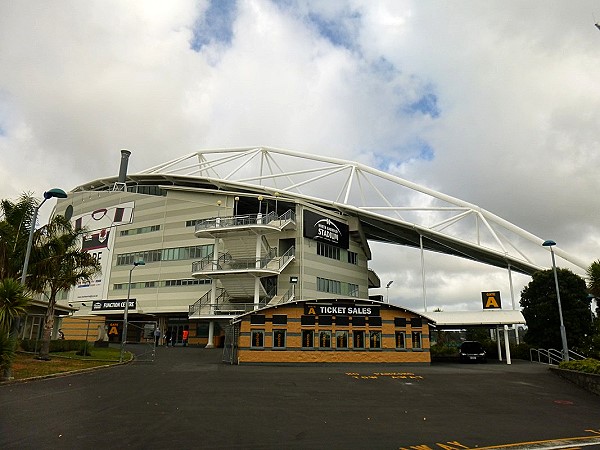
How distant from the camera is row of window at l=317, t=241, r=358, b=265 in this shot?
4791 centimetres

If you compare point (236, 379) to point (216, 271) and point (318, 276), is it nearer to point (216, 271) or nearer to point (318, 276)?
point (216, 271)

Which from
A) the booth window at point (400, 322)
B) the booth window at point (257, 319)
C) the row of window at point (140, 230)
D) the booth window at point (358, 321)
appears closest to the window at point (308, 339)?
the booth window at point (257, 319)

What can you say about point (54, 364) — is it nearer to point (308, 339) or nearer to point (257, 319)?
point (257, 319)

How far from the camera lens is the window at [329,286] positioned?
4686 cm

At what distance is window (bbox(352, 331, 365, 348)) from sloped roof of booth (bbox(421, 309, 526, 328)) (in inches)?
200

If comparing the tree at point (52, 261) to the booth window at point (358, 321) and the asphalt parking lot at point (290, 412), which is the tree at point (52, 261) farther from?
the booth window at point (358, 321)

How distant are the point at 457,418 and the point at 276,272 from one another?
30.2 metres

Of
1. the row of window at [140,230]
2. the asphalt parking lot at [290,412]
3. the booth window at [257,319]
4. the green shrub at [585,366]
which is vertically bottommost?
the asphalt parking lot at [290,412]

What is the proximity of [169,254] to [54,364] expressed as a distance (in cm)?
2874

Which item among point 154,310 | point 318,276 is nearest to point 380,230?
point 318,276

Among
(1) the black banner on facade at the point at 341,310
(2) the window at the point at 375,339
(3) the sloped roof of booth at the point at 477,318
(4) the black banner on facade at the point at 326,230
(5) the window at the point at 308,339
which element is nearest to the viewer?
(5) the window at the point at 308,339

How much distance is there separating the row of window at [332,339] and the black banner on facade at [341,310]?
3.74 feet

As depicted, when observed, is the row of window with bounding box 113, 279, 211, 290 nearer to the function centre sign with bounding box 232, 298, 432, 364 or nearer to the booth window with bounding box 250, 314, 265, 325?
the booth window with bounding box 250, 314, 265, 325

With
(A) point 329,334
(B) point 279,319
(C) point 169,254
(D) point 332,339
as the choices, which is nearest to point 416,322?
(D) point 332,339
